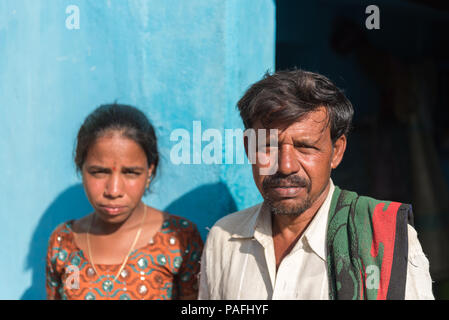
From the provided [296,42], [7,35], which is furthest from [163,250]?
[296,42]

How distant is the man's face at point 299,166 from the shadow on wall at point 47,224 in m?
1.59

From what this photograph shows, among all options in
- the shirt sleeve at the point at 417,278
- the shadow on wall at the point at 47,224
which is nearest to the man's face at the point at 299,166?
the shirt sleeve at the point at 417,278

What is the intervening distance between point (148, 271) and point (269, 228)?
2.27 feet

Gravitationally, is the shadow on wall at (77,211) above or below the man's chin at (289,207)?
below

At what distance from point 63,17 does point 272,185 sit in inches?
75.5

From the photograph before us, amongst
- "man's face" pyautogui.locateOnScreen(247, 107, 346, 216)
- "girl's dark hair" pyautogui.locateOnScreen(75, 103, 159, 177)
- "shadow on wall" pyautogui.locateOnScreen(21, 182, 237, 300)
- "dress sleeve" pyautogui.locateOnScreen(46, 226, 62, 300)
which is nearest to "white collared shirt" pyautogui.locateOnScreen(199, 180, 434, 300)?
"man's face" pyautogui.locateOnScreen(247, 107, 346, 216)

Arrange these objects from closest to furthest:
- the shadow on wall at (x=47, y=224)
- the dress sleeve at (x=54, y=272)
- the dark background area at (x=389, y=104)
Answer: the dress sleeve at (x=54, y=272) → the shadow on wall at (x=47, y=224) → the dark background area at (x=389, y=104)

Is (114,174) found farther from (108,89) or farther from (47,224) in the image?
(47,224)

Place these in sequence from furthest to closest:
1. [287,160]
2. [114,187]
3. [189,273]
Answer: [189,273] < [114,187] < [287,160]

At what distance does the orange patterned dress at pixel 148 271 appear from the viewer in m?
2.37

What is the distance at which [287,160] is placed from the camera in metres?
1.90

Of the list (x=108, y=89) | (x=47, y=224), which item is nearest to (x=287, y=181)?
(x=108, y=89)

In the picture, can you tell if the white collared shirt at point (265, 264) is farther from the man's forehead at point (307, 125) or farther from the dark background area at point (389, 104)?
the dark background area at point (389, 104)

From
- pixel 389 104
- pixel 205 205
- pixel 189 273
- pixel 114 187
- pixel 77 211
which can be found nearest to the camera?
pixel 114 187
